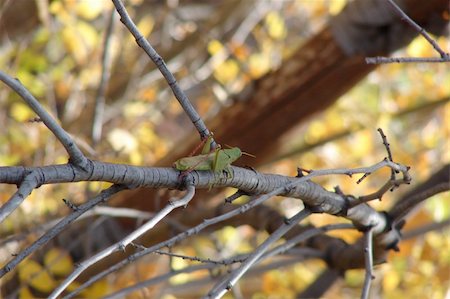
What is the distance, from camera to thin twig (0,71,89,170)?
83 cm

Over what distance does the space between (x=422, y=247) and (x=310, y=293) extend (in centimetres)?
104

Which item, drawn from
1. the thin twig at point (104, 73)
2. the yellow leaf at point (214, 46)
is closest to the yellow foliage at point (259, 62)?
the yellow leaf at point (214, 46)

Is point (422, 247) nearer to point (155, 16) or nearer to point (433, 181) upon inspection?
point (433, 181)

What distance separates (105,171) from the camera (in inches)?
37.8

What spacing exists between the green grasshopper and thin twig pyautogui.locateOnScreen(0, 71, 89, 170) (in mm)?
177

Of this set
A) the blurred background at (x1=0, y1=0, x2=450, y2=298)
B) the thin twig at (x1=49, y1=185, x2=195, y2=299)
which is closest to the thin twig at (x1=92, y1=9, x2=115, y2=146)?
the blurred background at (x1=0, y1=0, x2=450, y2=298)

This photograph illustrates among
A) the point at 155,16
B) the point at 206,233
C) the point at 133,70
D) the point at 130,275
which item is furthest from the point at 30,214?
the point at 155,16

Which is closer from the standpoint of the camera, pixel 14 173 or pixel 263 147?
pixel 14 173

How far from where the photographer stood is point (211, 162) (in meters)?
1.10

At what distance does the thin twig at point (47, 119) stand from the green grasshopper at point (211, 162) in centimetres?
18

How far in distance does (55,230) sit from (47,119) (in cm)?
18

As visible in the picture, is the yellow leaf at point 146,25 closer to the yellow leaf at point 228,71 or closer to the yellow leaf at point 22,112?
the yellow leaf at point 228,71

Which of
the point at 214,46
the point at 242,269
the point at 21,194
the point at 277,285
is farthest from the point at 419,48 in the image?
the point at 21,194

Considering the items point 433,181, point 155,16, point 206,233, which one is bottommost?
point 433,181
